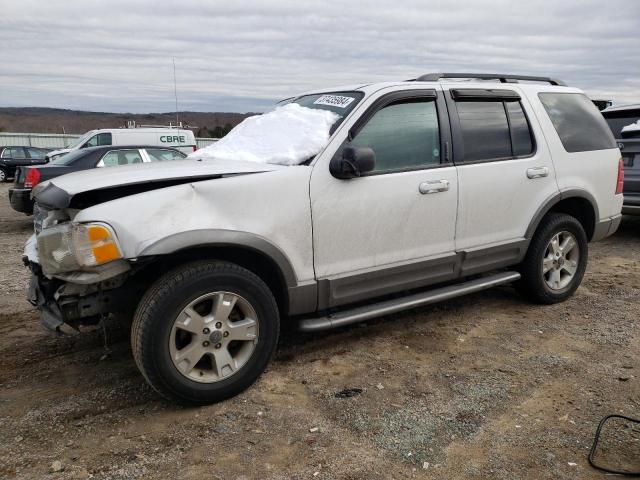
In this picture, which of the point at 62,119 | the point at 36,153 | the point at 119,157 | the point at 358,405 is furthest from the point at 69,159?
the point at 62,119

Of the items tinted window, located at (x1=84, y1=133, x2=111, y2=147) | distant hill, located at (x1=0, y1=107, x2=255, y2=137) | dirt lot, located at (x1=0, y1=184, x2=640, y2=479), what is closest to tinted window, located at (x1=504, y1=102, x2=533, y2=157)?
dirt lot, located at (x1=0, y1=184, x2=640, y2=479)

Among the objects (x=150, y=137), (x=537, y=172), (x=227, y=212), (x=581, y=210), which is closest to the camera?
(x=227, y=212)

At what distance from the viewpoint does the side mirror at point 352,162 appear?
129 inches

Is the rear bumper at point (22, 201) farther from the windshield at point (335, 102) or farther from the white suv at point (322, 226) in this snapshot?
the windshield at point (335, 102)

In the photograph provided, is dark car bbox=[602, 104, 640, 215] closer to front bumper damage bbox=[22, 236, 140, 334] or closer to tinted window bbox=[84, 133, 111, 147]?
front bumper damage bbox=[22, 236, 140, 334]

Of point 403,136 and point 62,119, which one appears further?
point 62,119

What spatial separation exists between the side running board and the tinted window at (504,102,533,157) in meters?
1.07

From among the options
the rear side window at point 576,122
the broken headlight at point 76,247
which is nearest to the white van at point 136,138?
the rear side window at point 576,122

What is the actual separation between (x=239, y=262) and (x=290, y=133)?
3.49ft

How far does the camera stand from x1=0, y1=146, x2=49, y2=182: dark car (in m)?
20.7

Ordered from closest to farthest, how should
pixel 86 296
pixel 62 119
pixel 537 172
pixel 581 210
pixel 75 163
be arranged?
pixel 86 296, pixel 537 172, pixel 581 210, pixel 75 163, pixel 62 119

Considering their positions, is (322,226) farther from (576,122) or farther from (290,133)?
(576,122)

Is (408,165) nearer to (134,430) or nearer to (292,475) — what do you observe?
(292,475)

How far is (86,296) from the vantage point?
294 cm
